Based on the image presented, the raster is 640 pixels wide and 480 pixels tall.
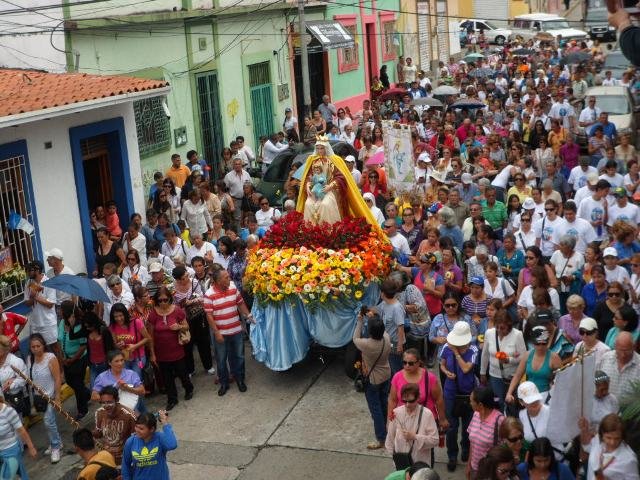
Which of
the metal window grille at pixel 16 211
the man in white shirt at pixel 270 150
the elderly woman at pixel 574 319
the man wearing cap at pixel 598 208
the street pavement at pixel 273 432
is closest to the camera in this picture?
the elderly woman at pixel 574 319

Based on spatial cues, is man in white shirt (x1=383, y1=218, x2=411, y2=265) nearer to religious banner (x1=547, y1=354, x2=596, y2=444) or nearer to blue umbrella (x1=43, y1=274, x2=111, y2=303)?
blue umbrella (x1=43, y1=274, x2=111, y2=303)

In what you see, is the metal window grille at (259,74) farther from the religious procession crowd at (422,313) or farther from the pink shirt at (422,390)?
the pink shirt at (422,390)

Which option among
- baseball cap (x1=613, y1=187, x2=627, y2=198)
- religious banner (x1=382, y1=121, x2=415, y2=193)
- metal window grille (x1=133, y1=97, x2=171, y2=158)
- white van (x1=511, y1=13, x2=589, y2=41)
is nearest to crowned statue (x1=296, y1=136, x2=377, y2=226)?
religious banner (x1=382, y1=121, x2=415, y2=193)

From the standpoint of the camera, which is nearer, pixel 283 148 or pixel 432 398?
pixel 432 398

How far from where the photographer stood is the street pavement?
9.56 m

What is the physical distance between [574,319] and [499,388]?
42.4 inches

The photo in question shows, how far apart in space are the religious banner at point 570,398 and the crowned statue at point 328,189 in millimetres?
5339

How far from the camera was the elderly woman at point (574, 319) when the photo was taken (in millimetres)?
9414

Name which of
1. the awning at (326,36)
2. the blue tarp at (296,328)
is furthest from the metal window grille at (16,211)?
the awning at (326,36)

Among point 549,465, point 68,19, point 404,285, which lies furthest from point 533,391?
point 68,19

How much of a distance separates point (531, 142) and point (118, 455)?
44.5 ft

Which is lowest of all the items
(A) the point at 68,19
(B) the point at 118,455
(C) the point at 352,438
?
(C) the point at 352,438

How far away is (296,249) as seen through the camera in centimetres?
1179

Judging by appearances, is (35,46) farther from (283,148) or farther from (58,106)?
(283,148)
